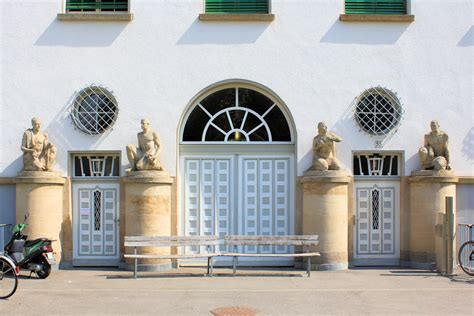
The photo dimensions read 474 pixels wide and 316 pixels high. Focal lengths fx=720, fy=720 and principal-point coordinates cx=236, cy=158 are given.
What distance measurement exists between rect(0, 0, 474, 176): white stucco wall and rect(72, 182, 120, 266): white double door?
85 centimetres

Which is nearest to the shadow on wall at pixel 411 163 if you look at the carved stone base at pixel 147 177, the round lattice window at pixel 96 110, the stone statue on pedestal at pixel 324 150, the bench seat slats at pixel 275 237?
the stone statue on pedestal at pixel 324 150

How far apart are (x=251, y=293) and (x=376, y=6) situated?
752cm

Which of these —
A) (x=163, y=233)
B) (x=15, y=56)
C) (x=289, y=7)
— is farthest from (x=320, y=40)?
(x=15, y=56)

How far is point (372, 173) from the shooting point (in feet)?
52.7

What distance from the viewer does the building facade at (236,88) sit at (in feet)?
51.7

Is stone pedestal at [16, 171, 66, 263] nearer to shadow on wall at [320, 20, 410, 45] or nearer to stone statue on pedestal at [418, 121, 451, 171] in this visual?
shadow on wall at [320, 20, 410, 45]

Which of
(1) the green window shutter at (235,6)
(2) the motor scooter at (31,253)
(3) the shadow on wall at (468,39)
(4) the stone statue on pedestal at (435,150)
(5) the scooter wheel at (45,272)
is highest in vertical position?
(1) the green window shutter at (235,6)

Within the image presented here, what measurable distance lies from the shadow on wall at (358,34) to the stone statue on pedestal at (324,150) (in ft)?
6.70

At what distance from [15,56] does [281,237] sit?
7.04 m

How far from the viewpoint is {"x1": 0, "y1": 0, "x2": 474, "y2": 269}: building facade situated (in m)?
15.8

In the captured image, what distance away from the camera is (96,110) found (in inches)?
623

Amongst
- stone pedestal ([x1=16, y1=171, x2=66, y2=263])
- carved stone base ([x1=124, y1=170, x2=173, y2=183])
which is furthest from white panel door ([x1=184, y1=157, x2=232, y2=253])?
stone pedestal ([x1=16, y1=171, x2=66, y2=263])

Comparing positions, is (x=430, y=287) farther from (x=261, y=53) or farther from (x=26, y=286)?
(x=26, y=286)

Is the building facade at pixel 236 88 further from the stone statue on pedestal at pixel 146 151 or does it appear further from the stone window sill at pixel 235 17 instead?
the stone statue on pedestal at pixel 146 151
